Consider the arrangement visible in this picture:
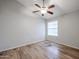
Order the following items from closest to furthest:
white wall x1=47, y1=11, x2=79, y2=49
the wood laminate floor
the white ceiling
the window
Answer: the wood laminate floor → the white ceiling → white wall x1=47, y1=11, x2=79, y2=49 → the window

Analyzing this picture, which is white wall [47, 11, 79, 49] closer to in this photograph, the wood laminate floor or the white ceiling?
the white ceiling

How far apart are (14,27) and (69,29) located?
3.57 meters

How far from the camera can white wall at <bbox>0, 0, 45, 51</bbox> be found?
143 inches

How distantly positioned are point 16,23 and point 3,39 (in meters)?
1.24

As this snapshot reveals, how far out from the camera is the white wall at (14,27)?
11.9 ft

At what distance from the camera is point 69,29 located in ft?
13.6

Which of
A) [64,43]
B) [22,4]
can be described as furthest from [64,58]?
[22,4]

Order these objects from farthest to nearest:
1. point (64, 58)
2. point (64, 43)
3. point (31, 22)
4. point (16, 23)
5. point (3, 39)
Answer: point (31, 22), point (64, 43), point (16, 23), point (3, 39), point (64, 58)

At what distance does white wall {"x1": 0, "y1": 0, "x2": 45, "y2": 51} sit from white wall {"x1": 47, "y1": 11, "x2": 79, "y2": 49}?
80.9 inches

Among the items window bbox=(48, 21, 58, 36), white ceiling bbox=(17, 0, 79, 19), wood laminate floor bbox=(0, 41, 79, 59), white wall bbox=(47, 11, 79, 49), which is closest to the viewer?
wood laminate floor bbox=(0, 41, 79, 59)

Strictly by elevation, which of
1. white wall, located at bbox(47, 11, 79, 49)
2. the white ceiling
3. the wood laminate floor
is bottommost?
the wood laminate floor

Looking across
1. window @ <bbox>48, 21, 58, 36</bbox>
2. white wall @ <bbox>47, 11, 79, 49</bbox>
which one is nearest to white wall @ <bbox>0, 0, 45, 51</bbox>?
window @ <bbox>48, 21, 58, 36</bbox>

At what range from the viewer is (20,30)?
4.42 metres

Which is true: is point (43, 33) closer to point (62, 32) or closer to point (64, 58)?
point (62, 32)
